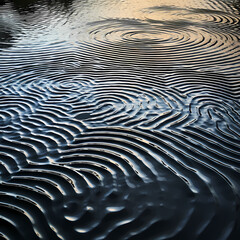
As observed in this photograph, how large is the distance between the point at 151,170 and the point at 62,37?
22.4ft

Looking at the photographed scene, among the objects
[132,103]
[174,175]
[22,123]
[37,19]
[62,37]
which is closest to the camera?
[174,175]

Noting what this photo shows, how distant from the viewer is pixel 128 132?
424 centimetres

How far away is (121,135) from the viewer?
4.17 metres

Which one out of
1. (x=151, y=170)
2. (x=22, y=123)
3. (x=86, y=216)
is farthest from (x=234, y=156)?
(x=22, y=123)

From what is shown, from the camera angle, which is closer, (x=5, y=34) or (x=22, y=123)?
(x=22, y=123)

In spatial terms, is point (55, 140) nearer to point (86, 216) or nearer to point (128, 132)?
point (128, 132)

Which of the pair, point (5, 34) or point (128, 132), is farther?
point (5, 34)

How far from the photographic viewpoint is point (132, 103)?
16.8 feet

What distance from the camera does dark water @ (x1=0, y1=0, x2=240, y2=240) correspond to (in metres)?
2.78

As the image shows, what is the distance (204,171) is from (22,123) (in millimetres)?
2954

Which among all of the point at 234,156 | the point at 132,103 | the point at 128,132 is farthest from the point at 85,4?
the point at 234,156

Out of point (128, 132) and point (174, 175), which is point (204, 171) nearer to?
point (174, 175)

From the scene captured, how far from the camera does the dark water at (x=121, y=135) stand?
109 inches

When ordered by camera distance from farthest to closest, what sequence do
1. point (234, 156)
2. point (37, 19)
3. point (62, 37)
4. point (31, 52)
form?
point (37, 19), point (62, 37), point (31, 52), point (234, 156)
